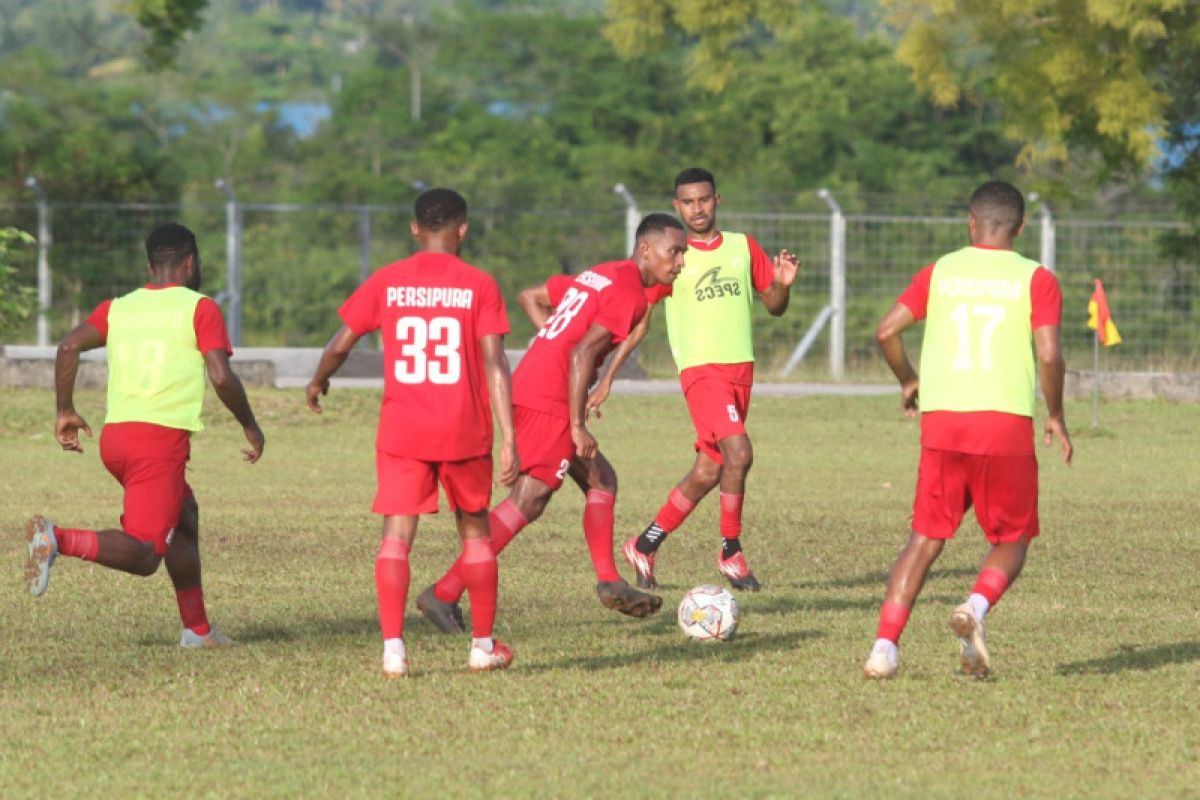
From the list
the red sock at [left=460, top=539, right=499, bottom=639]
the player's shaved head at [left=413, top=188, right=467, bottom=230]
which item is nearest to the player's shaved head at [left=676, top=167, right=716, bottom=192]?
the player's shaved head at [left=413, top=188, right=467, bottom=230]

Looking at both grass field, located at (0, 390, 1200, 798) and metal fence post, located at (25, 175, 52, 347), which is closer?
grass field, located at (0, 390, 1200, 798)

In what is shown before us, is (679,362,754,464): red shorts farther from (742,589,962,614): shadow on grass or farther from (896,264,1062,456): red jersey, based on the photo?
(896,264,1062,456): red jersey

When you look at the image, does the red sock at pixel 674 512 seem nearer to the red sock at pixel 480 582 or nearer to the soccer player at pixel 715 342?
the soccer player at pixel 715 342

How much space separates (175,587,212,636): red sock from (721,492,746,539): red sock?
9.75ft

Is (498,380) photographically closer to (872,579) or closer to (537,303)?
(537,303)

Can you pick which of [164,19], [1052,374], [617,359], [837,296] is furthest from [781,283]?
[164,19]

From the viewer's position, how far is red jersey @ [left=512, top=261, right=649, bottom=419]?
356 inches

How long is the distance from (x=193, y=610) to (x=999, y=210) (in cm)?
353

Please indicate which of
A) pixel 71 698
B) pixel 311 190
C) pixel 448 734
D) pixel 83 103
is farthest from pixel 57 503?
pixel 311 190

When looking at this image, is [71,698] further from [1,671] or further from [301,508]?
[301,508]

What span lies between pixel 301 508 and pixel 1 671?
6116 mm

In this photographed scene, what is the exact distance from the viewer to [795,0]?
31.0 meters

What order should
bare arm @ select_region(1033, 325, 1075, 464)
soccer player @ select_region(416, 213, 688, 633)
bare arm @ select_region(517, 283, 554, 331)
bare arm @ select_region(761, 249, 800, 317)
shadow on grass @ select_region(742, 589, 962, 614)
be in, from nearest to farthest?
bare arm @ select_region(1033, 325, 1075, 464) < soccer player @ select_region(416, 213, 688, 633) < shadow on grass @ select_region(742, 589, 962, 614) < bare arm @ select_region(517, 283, 554, 331) < bare arm @ select_region(761, 249, 800, 317)

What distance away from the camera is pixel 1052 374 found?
25.6 feet
